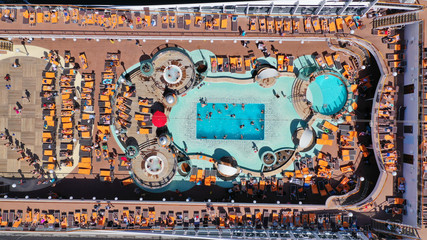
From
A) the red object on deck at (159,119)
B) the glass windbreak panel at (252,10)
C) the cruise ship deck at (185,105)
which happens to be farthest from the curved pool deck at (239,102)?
the glass windbreak panel at (252,10)

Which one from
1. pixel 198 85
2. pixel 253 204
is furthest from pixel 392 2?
pixel 253 204

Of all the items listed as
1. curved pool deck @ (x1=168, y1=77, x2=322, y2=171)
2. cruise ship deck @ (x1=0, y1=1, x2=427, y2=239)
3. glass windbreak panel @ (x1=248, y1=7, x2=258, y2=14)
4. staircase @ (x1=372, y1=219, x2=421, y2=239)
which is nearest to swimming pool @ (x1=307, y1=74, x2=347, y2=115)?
cruise ship deck @ (x1=0, y1=1, x2=427, y2=239)

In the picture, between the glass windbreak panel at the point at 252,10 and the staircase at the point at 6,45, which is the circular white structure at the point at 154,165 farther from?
the staircase at the point at 6,45

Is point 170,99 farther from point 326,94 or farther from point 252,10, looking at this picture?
point 326,94

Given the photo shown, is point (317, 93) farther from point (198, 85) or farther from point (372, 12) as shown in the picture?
point (198, 85)

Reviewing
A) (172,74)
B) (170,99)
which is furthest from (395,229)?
(172,74)
